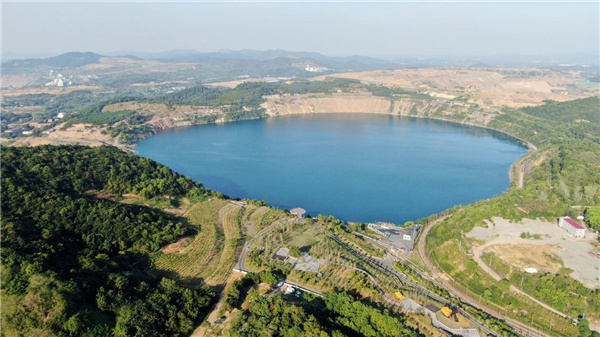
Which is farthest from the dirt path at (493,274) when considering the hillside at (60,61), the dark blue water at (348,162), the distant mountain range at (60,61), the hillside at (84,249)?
the distant mountain range at (60,61)

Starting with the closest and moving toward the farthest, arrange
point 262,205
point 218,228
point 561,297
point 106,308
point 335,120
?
point 106,308
point 561,297
point 218,228
point 262,205
point 335,120

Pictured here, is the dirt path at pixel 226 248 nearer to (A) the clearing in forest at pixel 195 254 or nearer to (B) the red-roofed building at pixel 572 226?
(A) the clearing in forest at pixel 195 254

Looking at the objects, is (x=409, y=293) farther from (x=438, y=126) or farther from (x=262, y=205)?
(x=438, y=126)

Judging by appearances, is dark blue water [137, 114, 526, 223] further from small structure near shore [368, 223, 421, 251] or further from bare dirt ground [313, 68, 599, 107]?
bare dirt ground [313, 68, 599, 107]

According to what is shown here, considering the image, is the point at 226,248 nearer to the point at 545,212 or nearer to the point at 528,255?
the point at 528,255

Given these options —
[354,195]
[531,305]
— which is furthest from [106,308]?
[354,195]

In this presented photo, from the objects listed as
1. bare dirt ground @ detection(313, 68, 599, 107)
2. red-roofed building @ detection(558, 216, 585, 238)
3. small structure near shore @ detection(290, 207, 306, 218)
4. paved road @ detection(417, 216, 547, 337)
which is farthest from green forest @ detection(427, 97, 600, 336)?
bare dirt ground @ detection(313, 68, 599, 107)

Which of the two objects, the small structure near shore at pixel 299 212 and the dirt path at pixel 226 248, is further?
the small structure near shore at pixel 299 212

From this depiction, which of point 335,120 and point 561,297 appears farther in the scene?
point 335,120
